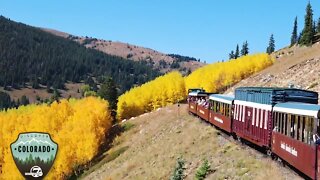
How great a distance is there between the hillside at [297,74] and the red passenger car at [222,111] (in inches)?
927

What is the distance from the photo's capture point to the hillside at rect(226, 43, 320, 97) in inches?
3147

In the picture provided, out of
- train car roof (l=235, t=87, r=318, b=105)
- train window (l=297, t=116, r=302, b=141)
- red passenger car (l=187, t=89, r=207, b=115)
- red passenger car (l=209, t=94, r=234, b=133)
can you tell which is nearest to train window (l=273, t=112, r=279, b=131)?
train car roof (l=235, t=87, r=318, b=105)

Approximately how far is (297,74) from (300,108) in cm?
7863

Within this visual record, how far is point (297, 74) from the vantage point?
95.8 m

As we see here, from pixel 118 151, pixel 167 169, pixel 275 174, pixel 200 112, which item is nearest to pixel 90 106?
pixel 118 151

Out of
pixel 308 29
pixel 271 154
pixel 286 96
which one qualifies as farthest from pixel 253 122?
pixel 308 29

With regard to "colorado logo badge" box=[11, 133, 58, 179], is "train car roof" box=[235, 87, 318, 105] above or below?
above

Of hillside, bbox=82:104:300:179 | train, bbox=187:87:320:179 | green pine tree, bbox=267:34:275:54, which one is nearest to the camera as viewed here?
train, bbox=187:87:320:179

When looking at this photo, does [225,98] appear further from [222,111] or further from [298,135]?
[298,135]

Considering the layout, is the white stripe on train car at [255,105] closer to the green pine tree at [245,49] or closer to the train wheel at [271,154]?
the train wheel at [271,154]

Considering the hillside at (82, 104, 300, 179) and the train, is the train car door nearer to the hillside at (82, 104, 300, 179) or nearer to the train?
the train

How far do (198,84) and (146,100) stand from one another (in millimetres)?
16135

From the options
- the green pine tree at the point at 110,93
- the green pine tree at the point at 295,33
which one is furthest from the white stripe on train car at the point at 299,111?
the green pine tree at the point at 295,33

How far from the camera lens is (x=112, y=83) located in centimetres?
11319
